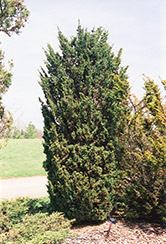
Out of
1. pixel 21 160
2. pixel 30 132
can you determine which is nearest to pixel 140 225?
pixel 21 160

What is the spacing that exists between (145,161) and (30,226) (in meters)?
2.34

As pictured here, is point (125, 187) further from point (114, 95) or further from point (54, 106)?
point (54, 106)

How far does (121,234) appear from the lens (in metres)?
3.64

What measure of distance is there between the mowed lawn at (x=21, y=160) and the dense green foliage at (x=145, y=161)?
829 cm

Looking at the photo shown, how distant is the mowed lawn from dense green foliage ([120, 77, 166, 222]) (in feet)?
27.2

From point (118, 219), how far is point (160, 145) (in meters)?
1.81

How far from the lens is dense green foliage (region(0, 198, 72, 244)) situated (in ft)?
10.3

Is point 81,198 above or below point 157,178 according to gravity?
below

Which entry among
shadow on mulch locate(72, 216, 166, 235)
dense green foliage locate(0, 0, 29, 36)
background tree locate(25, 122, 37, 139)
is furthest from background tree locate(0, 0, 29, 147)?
background tree locate(25, 122, 37, 139)

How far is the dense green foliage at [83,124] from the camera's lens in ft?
13.3

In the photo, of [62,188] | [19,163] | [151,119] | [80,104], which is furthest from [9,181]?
[151,119]

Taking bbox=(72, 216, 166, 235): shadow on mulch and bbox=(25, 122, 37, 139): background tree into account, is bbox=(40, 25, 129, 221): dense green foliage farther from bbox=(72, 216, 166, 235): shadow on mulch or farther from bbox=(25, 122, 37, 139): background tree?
bbox=(25, 122, 37, 139): background tree

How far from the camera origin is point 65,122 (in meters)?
4.32

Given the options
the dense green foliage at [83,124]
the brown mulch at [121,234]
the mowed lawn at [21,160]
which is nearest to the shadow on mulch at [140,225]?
the brown mulch at [121,234]
